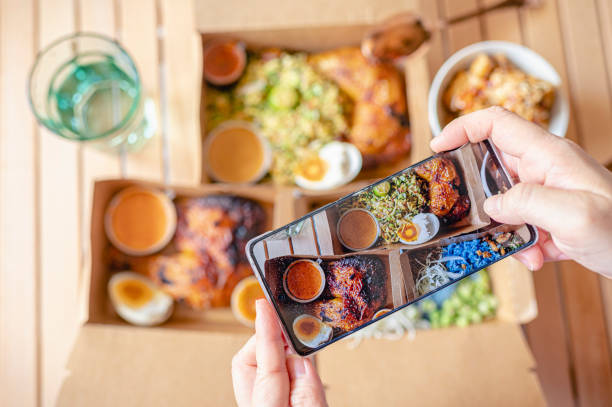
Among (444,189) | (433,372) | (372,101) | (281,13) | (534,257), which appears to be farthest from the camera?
(372,101)

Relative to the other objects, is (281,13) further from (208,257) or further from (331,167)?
(208,257)

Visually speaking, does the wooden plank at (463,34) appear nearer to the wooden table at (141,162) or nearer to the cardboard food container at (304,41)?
the wooden table at (141,162)

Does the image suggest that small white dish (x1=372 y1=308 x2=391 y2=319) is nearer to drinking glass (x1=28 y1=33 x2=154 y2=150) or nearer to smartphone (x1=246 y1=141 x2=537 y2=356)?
smartphone (x1=246 y1=141 x2=537 y2=356)

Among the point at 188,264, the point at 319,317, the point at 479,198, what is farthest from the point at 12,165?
the point at 479,198

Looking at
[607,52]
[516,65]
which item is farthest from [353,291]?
[607,52]

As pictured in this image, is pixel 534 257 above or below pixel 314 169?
below

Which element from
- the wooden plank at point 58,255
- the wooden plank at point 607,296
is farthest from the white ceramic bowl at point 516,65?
the wooden plank at point 58,255

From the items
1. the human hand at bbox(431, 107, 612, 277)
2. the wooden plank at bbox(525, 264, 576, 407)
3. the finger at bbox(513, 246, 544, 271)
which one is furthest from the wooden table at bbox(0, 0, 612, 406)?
the human hand at bbox(431, 107, 612, 277)

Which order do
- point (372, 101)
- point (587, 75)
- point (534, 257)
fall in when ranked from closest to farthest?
1. point (534, 257)
2. point (372, 101)
3. point (587, 75)
